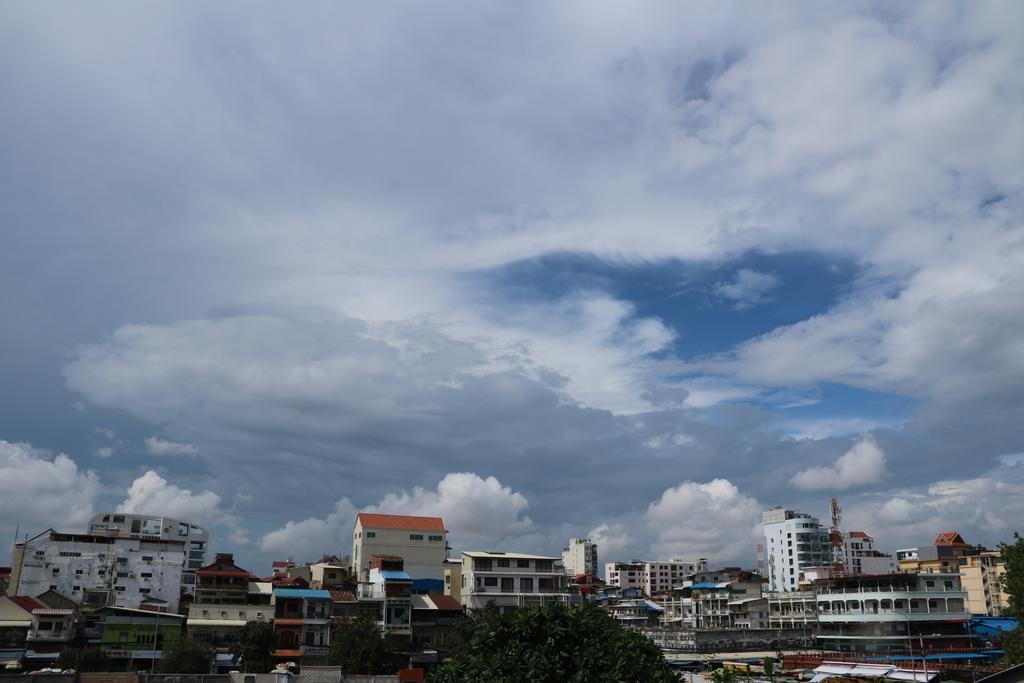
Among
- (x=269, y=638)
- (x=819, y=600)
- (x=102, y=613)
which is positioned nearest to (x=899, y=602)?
(x=819, y=600)

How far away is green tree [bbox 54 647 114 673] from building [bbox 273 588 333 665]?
15699 millimetres

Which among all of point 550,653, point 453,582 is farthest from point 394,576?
point 550,653

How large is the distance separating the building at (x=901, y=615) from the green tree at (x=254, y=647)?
6583 cm

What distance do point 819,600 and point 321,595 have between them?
64.4 metres

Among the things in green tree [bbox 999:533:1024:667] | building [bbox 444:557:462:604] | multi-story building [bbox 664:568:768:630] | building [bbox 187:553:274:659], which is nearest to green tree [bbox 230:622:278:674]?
building [bbox 187:553:274:659]

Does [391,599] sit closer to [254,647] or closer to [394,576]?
[394,576]

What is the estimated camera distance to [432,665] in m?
76.8

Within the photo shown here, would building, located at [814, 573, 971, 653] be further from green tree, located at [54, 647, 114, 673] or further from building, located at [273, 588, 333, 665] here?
green tree, located at [54, 647, 114, 673]

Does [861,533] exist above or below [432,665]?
above

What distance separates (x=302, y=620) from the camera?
78.5 metres

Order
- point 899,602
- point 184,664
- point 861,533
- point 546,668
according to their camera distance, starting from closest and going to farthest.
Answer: point 546,668
point 184,664
point 899,602
point 861,533

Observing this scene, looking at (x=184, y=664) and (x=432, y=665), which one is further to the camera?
(x=432, y=665)

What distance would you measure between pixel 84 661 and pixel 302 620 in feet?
64.7

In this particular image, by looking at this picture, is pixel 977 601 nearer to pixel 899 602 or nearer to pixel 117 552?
pixel 899 602
